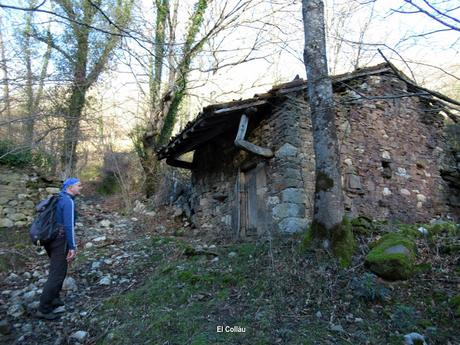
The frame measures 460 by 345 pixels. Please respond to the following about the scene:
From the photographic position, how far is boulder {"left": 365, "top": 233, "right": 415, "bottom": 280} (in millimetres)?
3268

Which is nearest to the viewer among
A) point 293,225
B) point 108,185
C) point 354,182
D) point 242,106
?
point 293,225

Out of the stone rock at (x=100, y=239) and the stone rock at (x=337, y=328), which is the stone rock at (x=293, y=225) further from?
the stone rock at (x=100, y=239)

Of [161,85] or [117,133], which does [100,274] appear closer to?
[161,85]

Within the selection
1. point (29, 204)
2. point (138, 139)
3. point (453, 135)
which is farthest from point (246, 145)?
point (138, 139)

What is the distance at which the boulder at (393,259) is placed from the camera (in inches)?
129

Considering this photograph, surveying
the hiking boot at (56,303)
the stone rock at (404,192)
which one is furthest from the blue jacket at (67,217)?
the stone rock at (404,192)

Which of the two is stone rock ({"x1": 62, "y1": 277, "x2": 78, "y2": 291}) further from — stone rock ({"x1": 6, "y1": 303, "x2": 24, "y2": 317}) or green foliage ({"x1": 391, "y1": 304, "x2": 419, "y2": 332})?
green foliage ({"x1": 391, "y1": 304, "x2": 419, "y2": 332})

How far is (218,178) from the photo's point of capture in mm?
7559

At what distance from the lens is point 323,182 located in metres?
3.98

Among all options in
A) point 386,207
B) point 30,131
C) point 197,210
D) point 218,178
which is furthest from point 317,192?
point 30,131

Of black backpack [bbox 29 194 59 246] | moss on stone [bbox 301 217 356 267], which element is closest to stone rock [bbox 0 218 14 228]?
black backpack [bbox 29 194 59 246]

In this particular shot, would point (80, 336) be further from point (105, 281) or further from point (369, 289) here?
point (369, 289)

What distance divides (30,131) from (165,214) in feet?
13.5

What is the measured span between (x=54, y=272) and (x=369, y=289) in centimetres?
321
